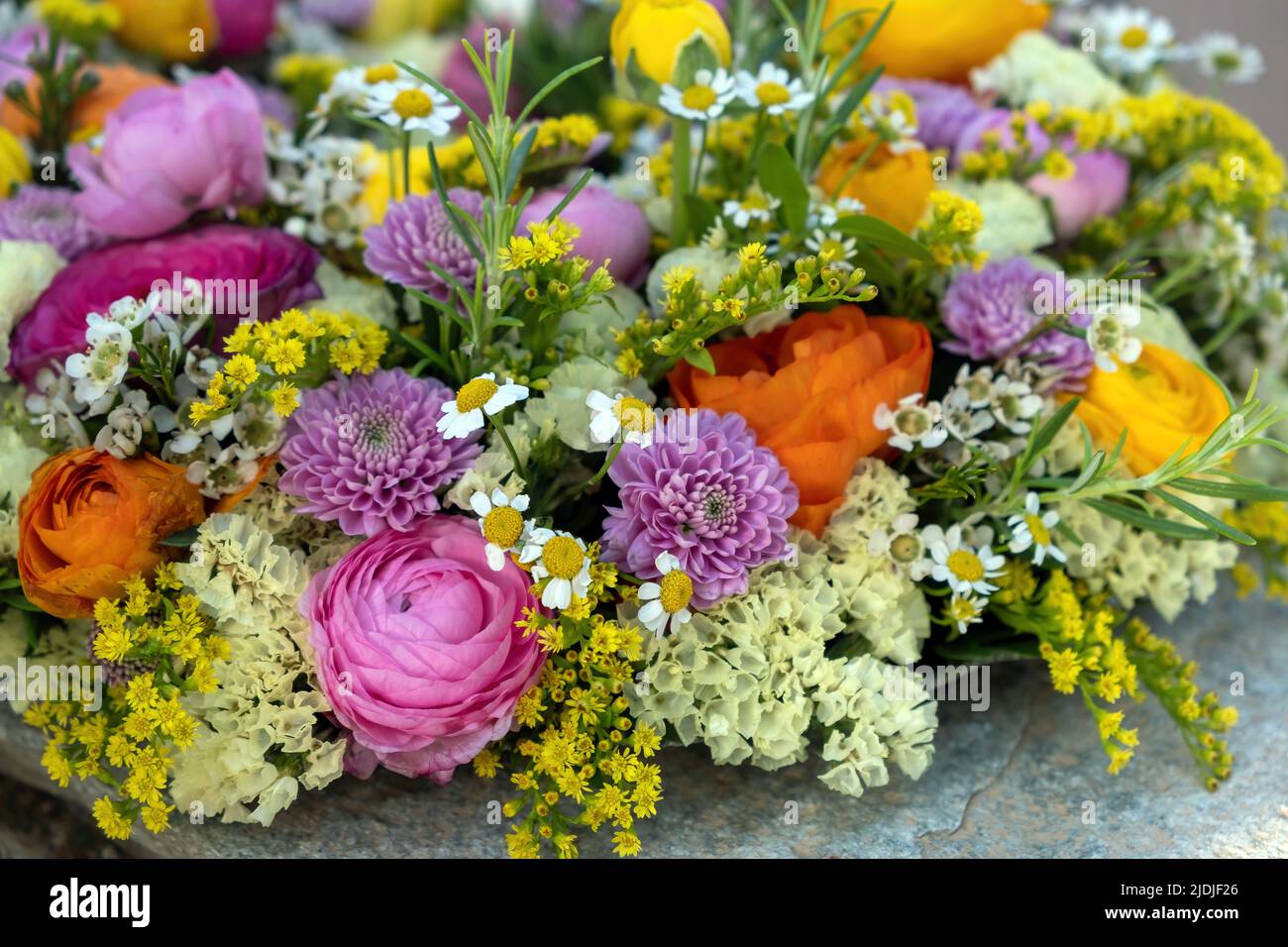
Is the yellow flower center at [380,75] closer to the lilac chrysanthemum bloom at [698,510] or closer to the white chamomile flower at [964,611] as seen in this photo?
the lilac chrysanthemum bloom at [698,510]

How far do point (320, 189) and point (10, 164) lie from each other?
0.27m

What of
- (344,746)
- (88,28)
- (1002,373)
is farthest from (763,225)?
(88,28)

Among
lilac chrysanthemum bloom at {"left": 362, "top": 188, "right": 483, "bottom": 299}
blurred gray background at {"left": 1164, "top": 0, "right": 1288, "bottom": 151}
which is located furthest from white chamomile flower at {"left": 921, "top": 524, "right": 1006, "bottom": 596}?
blurred gray background at {"left": 1164, "top": 0, "right": 1288, "bottom": 151}

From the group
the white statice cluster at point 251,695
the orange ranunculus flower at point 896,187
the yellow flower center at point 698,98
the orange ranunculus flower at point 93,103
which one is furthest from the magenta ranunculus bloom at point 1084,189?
the orange ranunculus flower at point 93,103

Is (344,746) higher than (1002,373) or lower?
lower

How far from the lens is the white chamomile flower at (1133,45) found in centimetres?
111

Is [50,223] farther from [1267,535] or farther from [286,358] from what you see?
[1267,535]

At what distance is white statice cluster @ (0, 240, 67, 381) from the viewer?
0.77 m

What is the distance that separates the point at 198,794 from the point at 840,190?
23.2 inches

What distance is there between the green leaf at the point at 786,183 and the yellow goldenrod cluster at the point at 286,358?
0.91 ft

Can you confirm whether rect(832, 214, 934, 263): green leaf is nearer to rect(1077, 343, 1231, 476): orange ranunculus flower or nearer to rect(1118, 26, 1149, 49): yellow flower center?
rect(1077, 343, 1231, 476): orange ranunculus flower

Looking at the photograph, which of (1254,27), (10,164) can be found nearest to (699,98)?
(10,164)

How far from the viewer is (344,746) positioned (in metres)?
0.68
